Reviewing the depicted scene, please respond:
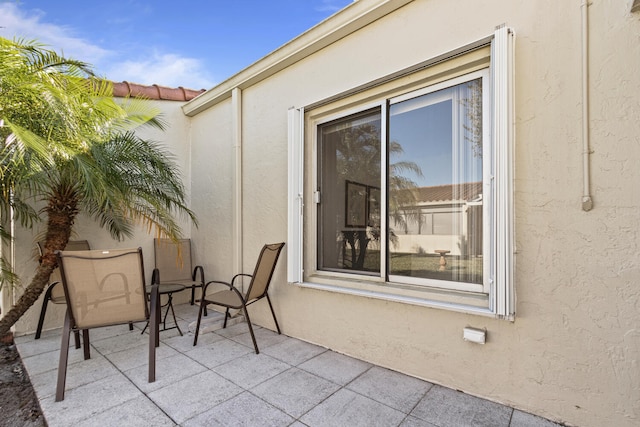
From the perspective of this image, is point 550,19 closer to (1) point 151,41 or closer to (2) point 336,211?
(2) point 336,211

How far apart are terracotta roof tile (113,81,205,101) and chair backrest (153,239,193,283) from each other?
226cm

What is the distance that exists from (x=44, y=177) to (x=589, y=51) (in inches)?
188

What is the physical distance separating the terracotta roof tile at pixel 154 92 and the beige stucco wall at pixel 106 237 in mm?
106

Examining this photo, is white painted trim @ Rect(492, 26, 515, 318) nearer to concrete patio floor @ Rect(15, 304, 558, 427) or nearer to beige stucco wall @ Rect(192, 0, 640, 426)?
beige stucco wall @ Rect(192, 0, 640, 426)

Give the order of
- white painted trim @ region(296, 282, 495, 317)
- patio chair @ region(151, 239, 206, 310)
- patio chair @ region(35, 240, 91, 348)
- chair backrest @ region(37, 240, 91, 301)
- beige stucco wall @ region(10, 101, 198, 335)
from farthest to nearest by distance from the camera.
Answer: patio chair @ region(151, 239, 206, 310)
beige stucco wall @ region(10, 101, 198, 335)
chair backrest @ region(37, 240, 91, 301)
patio chair @ region(35, 240, 91, 348)
white painted trim @ region(296, 282, 495, 317)

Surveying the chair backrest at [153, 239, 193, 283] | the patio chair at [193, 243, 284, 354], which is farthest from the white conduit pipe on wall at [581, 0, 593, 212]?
the chair backrest at [153, 239, 193, 283]

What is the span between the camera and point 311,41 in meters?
3.31

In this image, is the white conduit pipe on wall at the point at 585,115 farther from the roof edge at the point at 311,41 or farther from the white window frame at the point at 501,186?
the roof edge at the point at 311,41

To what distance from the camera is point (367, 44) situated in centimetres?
298

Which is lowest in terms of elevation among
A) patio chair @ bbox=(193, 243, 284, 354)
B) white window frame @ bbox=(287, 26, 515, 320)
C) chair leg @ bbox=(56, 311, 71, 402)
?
chair leg @ bbox=(56, 311, 71, 402)

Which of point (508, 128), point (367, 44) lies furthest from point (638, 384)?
point (367, 44)

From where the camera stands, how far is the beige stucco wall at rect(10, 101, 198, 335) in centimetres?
386

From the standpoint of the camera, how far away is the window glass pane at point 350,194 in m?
3.13

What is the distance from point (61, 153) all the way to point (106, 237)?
215 centimetres
